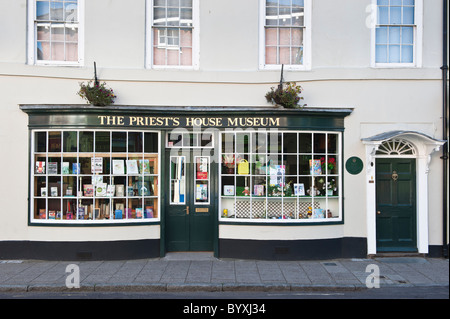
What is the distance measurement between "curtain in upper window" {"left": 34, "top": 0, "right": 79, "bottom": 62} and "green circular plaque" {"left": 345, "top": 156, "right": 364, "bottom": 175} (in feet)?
22.9

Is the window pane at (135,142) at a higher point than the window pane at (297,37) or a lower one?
lower

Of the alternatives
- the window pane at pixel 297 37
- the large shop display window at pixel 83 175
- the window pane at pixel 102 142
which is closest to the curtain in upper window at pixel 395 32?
the window pane at pixel 297 37

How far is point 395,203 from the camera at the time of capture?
9391 mm

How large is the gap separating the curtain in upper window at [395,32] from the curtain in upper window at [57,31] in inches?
289

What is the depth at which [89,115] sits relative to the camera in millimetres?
8938

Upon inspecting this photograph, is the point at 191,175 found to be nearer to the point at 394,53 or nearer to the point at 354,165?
the point at 354,165

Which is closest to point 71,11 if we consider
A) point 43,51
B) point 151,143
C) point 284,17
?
point 43,51

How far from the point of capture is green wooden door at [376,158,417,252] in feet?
30.8

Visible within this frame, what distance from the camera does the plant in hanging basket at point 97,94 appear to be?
8.69m

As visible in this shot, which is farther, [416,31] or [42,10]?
[416,31]

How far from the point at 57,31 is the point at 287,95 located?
5719 mm

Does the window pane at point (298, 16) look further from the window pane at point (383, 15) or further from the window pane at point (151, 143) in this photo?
the window pane at point (151, 143)

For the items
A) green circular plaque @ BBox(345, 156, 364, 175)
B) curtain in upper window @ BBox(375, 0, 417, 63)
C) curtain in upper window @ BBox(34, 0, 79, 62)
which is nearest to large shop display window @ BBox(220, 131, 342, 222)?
green circular plaque @ BBox(345, 156, 364, 175)

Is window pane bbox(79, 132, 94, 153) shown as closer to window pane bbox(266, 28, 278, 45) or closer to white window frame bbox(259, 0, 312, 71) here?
white window frame bbox(259, 0, 312, 71)
